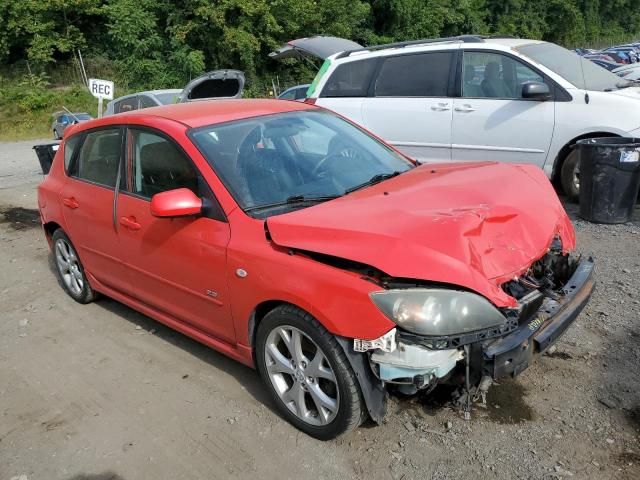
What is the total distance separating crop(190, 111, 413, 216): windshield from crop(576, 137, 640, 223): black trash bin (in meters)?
2.81

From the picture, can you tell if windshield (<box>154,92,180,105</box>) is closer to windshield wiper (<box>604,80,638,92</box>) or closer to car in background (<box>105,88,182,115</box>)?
car in background (<box>105,88,182,115</box>)

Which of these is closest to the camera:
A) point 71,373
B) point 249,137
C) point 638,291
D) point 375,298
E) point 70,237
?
point 375,298

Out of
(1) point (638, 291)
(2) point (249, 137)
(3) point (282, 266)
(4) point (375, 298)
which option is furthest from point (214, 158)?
(1) point (638, 291)

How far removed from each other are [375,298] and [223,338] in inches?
49.5

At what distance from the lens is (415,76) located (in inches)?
292

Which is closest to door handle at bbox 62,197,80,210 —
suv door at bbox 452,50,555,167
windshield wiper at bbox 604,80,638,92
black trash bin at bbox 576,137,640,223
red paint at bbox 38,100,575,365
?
red paint at bbox 38,100,575,365

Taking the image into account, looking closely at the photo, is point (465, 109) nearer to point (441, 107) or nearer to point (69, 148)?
point (441, 107)

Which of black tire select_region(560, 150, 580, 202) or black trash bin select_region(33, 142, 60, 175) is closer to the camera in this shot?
black tire select_region(560, 150, 580, 202)

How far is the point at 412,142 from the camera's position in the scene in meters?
7.46

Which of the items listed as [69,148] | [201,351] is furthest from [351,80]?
[201,351]

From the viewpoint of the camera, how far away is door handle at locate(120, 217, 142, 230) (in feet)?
12.8

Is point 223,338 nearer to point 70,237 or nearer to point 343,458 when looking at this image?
point 343,458

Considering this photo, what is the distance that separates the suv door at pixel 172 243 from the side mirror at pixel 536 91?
4.37 metres

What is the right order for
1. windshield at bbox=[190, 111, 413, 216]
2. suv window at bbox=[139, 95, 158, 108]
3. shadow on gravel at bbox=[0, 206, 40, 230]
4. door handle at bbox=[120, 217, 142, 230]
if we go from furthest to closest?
suv window at bbox=[139, 95, 158, 108] → shadow on gravel at bbox=[0, 206, 40, 230] → door handle at bbox=[120, 217, 142, 230] → windshield at bbox=[190, 111, 413, 216]
